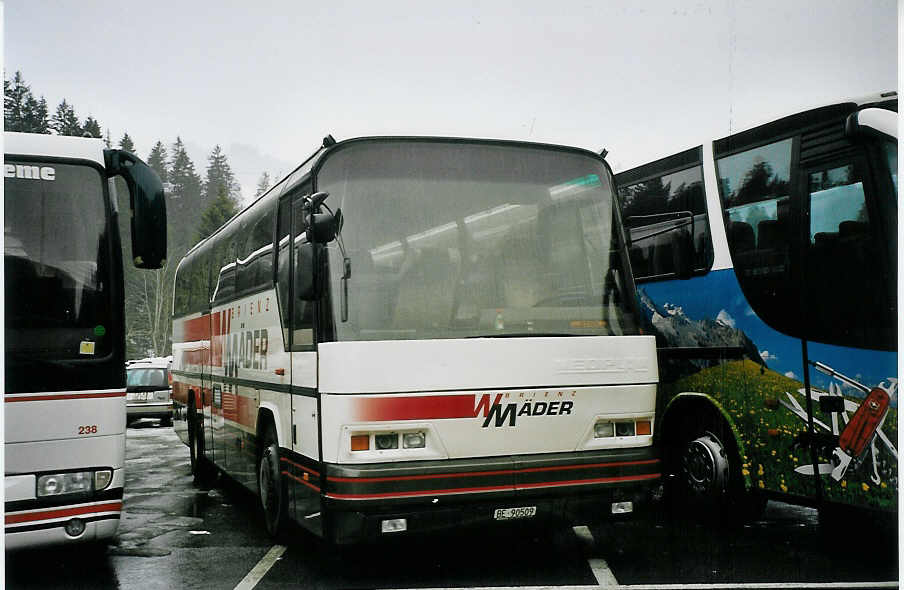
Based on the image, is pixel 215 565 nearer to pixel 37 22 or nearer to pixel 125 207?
pixel 125 207

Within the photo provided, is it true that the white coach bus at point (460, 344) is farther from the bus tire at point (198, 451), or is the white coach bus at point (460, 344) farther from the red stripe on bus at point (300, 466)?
the bus tire at point (198, 451)

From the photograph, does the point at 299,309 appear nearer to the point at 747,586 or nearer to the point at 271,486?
the point at 271,486

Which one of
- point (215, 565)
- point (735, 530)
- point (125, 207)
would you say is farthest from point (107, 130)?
point (735, 530)

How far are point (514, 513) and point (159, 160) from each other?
3.25m

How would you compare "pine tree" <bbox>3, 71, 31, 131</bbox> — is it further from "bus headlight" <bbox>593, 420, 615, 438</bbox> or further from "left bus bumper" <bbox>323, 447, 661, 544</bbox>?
"bus headlight" <bbox>593, 420, 615, 438</bbox>

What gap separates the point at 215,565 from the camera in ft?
22.4

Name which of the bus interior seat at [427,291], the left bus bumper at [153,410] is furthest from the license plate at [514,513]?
the left bus bumper at [153,410]

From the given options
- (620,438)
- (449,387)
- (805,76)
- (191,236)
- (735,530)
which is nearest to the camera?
(449,387)

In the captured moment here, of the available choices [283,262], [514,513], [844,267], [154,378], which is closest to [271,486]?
[283,262]

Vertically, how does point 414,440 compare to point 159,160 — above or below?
below

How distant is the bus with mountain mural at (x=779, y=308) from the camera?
6.14 metres

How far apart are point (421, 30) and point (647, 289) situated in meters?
3.22

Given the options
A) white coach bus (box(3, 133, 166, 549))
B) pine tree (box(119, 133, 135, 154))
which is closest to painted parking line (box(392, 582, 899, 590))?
white coach bus (box(3, 133, 166, 549))

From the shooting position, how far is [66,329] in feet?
19.3
